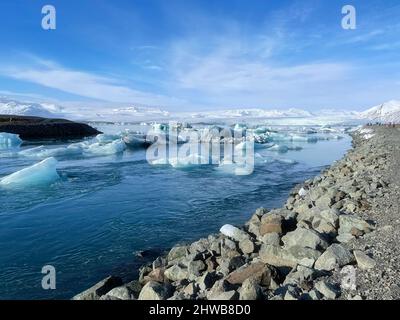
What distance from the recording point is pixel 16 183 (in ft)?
36.9

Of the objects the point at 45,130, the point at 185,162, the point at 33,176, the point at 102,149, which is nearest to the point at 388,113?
the point at 45,130

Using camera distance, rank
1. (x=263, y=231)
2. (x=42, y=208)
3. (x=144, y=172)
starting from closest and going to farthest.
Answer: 1. (x=263, y=231)
2. (x=42, y=208)
3. (x=144, y=172)

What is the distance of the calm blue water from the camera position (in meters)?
5.75

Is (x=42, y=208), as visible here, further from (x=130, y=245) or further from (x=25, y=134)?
(x=25, y=134)

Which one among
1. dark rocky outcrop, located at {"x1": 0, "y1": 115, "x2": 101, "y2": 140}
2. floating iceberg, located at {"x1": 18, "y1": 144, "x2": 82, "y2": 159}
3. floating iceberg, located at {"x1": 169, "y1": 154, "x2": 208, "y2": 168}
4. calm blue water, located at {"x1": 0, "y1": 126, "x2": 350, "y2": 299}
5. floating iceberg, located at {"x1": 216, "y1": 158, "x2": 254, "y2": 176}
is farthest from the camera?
dark rocky outcrop, located at {"x1": 0, "y1": 115, "x2": 101, "y2": 140}

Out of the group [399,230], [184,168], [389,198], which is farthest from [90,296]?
[184,168]

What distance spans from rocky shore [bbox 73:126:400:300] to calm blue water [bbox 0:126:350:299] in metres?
0.95

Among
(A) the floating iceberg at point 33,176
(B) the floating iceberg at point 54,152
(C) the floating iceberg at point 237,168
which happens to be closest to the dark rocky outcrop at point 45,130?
(B) the floating iceberg at point 54,152

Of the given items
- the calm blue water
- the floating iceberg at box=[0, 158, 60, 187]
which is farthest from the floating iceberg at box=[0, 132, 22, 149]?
the floating iceberg at box=[0, 158, 60, 187]

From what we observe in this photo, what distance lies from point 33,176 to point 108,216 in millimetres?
4216

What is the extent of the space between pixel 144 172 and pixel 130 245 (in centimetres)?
767

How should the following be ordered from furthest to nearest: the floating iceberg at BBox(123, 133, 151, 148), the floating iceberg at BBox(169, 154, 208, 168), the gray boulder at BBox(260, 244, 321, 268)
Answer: the floating iceberg at BBox(123, 133, 151, 148), the floating iceberg at BBox(169, 154, 208, 168), the gray boulder at BBox(260, 244, 321, 268)

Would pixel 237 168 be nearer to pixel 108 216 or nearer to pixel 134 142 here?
pixel 108 216

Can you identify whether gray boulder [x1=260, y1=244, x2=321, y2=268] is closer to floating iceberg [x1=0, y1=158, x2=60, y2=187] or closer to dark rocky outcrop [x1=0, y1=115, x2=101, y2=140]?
floating iceberg [x1=0, y1=158, x2=60, y2=187]
